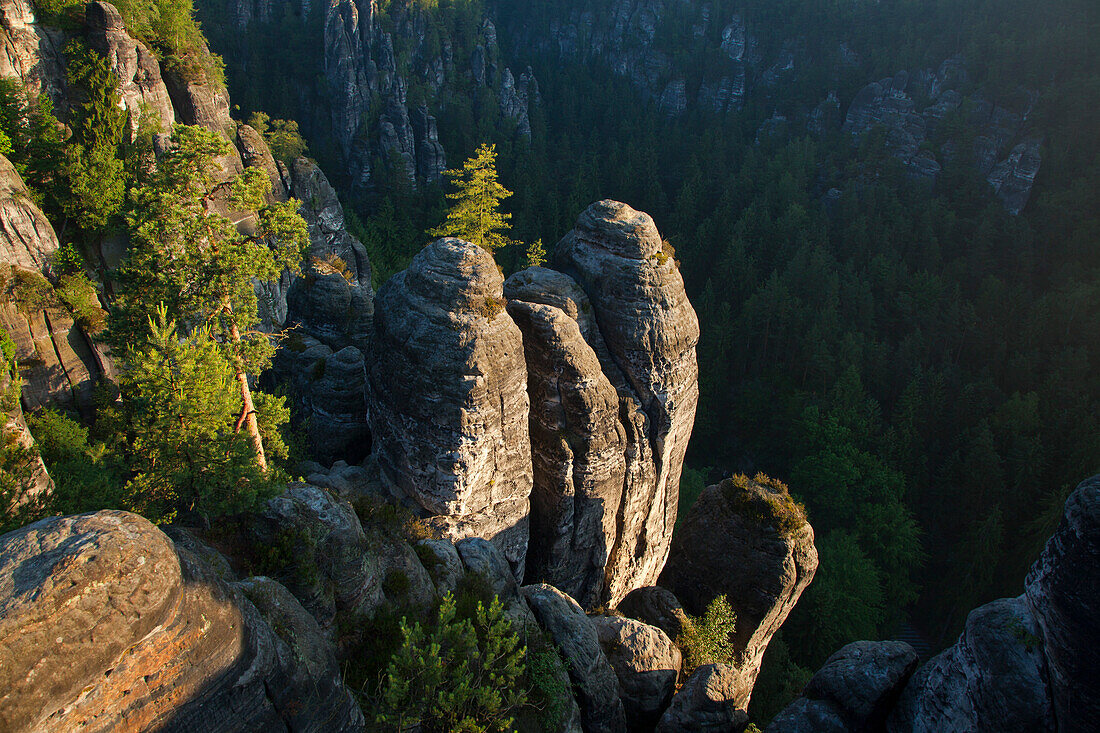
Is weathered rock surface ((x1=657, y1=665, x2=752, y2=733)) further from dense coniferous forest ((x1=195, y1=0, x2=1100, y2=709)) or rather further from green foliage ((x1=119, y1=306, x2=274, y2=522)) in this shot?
dense coniferous forest ((x1=195, y1=0, x2=1100, y2=709))

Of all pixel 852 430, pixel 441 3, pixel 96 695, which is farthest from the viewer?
pixel 441 3

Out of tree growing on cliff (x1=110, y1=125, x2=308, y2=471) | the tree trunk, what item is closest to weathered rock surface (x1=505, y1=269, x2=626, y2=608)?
tree growing on cliff (x1=110, y1=125, x2=308, y2=471)

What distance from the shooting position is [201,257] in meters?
16.7

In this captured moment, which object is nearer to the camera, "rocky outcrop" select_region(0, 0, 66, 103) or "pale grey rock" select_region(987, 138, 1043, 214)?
"rocky outcrop" select_region(0, 0, 66, 103)

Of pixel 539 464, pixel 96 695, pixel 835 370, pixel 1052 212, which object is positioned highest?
pixel 1052 212

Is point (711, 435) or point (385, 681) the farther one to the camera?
point (711, 435)

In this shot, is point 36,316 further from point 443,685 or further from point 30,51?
point 443,685

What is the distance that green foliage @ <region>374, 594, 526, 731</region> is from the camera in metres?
9.88

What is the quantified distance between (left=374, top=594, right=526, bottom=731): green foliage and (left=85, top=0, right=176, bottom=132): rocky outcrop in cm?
2983

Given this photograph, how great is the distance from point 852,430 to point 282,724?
46186mm

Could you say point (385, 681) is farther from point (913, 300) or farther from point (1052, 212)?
point (1052, 212)

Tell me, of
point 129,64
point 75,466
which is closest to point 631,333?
point 75,466

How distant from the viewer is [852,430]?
46.0 m

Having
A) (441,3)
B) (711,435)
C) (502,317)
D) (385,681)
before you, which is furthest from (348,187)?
(385,681)
